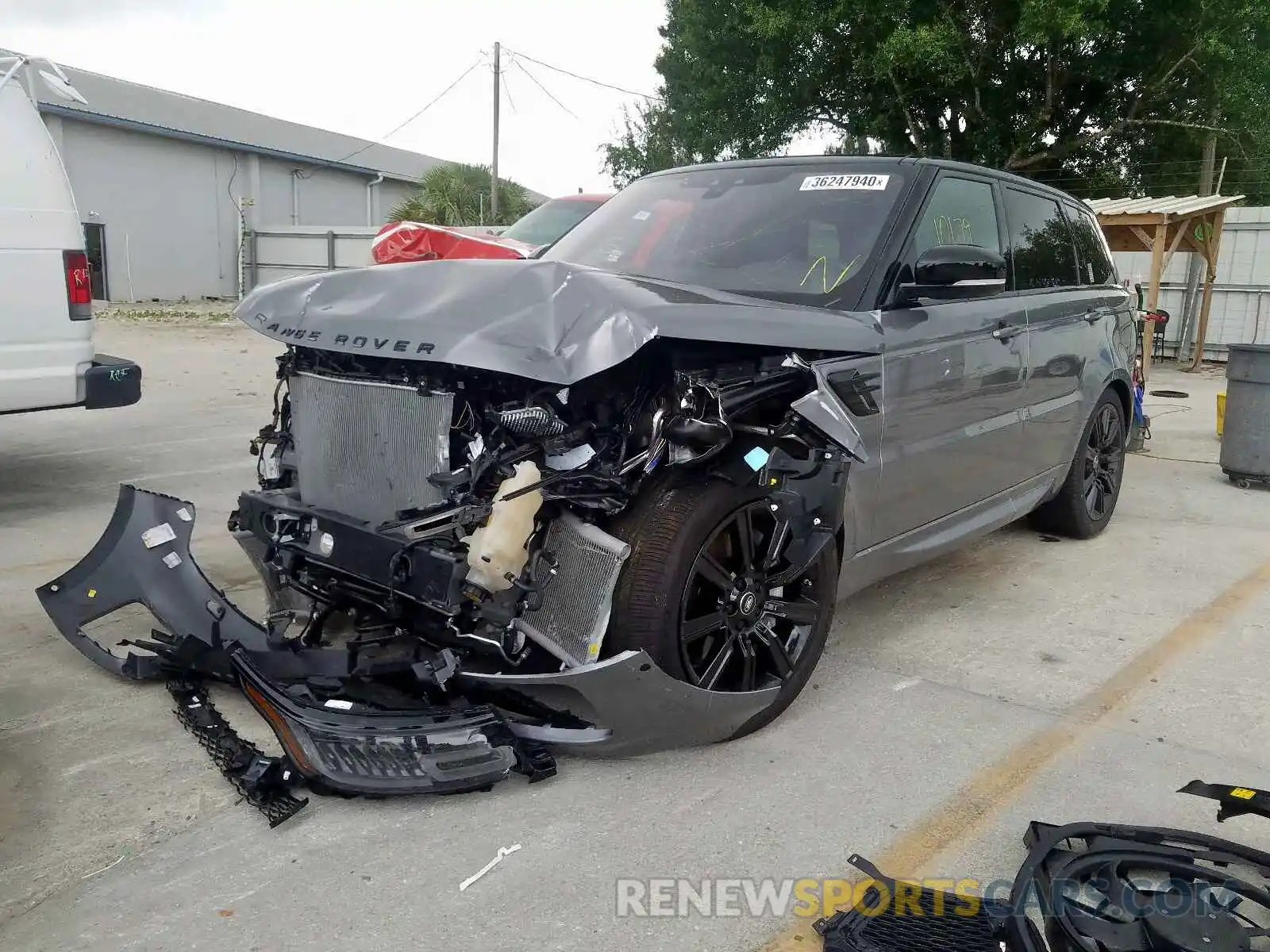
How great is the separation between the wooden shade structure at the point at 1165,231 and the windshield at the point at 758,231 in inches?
403

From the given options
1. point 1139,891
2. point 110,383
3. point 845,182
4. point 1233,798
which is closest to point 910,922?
point 1139,891

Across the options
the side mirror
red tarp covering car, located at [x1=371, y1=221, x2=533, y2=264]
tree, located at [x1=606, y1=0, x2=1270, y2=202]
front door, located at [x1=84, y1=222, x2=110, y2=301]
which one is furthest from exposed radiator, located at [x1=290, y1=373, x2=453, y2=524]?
front door, located at [x1=84, y1=222, x2=110, y2=301]

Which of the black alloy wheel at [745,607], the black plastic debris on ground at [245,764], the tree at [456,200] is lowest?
the black plastic debris on ground at [245,764]

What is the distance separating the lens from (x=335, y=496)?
11.1 ft

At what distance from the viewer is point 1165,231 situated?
46.1 feet

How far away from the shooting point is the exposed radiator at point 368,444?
3152mm

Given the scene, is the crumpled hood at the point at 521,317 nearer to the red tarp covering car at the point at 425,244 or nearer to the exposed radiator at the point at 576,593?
the exposed radiator at the point at 576,593

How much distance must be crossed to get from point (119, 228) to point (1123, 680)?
28.8 meters

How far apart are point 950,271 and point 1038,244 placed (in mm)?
1838

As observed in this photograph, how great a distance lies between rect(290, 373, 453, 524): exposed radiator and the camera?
315cm

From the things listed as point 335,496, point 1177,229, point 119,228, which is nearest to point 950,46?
point 1177,229

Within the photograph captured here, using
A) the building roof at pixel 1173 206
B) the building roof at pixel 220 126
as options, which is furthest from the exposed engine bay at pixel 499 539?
the building roof at pixel 220 126

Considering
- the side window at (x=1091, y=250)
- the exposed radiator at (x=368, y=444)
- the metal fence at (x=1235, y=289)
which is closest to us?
the exposed radiator at (x=368, y=444)
